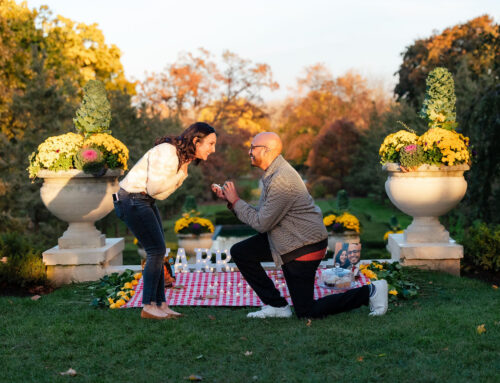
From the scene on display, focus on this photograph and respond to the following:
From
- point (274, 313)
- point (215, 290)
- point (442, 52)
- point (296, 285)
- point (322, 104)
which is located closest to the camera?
point (296, 285)

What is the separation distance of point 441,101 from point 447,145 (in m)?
0.68

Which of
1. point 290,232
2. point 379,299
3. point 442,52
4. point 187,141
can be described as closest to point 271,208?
→ point 290,232

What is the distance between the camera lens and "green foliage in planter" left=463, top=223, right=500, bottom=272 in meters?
6.31

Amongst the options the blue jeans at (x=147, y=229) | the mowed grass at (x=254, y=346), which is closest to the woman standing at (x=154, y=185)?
the blue jeans at (x=147, y=229)

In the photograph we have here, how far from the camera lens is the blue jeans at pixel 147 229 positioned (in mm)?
4371

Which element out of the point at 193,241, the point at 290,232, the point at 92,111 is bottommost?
the point at 193,241

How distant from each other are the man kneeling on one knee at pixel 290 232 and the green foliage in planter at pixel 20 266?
286 cm

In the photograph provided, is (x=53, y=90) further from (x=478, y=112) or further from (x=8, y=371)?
(x=8, y=371)

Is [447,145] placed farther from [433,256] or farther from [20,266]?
[20,266]

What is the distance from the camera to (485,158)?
7805 mm

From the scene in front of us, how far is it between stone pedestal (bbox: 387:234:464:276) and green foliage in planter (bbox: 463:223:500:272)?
0.28 m

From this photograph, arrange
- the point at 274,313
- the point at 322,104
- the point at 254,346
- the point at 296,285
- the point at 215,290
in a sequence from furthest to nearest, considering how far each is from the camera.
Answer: the point at 322,104
the point at 215,290
the point at 274,313
the point at 296,285
the point at 254,346

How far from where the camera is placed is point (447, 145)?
6.18 metres

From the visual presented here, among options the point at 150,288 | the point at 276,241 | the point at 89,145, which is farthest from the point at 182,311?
the point at 89,145
